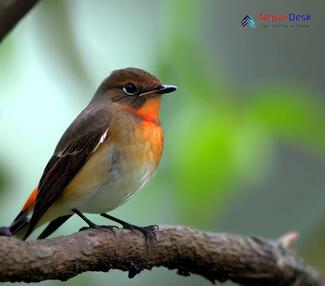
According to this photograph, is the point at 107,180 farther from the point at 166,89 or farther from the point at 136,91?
the point at 136,91

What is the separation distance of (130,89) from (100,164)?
78 centimetres

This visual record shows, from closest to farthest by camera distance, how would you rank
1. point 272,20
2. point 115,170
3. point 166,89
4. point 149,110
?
point 115,170
point 166,89
point 149,110
point 272,20

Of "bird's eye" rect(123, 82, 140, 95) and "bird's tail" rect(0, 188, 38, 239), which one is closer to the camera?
"bird's tail" rect(0, 188, 38, 239)

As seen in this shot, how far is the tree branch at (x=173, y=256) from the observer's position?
3227mm

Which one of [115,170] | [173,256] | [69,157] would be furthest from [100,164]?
[173,256]

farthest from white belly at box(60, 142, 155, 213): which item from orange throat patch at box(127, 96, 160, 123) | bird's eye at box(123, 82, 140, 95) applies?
bird's eye at box(123, 82, 140, 95)

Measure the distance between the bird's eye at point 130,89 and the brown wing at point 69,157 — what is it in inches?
11.6

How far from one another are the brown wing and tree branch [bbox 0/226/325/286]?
0.58 meters

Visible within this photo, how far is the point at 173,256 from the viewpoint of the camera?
4020 mm

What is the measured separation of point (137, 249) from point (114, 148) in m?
0.76

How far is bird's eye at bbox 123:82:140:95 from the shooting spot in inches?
193

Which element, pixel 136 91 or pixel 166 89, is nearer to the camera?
pixel 166 89

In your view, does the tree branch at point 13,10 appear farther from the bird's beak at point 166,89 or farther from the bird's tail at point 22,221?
the bird's tail at point 22,221

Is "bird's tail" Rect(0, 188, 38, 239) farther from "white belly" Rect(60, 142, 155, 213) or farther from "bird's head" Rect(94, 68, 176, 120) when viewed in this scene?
"bird's head" Rect(94, 68, 176, 120)
